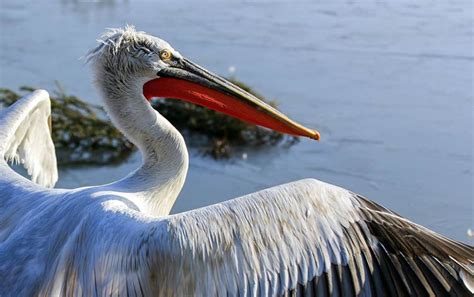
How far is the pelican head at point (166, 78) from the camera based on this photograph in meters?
3.83

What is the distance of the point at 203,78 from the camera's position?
3986mm

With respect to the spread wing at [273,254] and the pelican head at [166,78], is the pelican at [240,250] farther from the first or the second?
the pelican head at [166,78]

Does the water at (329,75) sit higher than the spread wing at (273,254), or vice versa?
A: the spread wing at (273,254)

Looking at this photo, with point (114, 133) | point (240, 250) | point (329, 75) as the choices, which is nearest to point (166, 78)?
point (240, 250)

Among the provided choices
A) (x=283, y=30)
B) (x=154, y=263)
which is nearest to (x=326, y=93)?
(x=283, y=30)

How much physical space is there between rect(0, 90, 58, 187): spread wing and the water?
43.2 inches

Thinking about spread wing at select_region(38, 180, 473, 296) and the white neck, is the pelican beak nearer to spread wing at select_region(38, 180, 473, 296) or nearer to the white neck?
the white neck

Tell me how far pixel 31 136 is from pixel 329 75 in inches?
175

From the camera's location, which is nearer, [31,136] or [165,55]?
[165,55]

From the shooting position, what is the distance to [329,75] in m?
8.70

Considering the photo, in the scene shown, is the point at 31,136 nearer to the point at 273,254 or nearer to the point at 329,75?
the point at 273,254

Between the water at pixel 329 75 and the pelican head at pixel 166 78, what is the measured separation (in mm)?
1921

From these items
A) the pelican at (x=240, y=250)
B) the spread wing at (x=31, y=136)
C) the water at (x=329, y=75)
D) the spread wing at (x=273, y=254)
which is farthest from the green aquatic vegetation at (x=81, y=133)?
the spread wing at (x=273, y=254)

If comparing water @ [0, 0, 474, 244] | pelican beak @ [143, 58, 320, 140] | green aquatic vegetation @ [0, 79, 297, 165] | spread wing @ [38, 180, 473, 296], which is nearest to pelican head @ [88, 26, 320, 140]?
pelican beak @ [143, 58, 320, 140]
